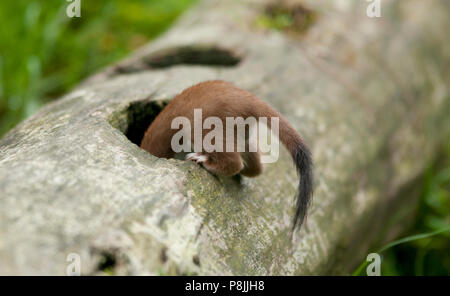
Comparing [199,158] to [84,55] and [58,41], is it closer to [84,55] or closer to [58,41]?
[84,55]

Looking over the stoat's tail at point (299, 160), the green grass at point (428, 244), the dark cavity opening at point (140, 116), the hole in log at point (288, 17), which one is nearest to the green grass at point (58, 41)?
the dark cavity opening at point (140, 116)

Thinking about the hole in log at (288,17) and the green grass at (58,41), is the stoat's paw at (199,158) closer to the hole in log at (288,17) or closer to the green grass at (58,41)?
the hole in log at (288,17)

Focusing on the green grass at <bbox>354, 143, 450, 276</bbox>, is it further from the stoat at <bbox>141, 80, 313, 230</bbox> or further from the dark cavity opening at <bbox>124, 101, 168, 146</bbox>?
the dark cavity opening at <bbox>124, 101, 168, 146</bbox>

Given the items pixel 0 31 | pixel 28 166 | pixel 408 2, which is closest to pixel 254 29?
pixel 408 2

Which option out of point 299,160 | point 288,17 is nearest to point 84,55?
point 288,17

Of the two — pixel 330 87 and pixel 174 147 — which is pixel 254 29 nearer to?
pixel 330 87
